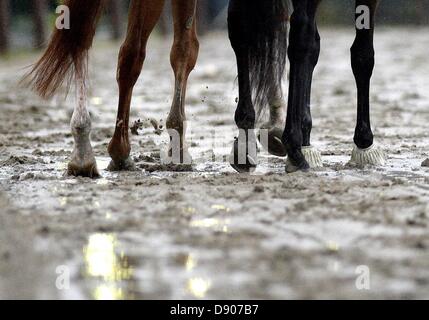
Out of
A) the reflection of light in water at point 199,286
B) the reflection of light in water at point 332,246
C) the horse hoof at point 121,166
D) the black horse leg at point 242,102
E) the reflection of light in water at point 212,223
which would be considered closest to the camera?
the reflection of light in water at point 199,286

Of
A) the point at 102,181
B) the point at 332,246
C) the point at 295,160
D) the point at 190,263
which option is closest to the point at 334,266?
the point at 332,246

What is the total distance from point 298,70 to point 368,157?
85cm

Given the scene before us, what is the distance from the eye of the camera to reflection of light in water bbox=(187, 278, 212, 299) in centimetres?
359

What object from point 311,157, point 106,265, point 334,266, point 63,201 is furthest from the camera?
point 311,157

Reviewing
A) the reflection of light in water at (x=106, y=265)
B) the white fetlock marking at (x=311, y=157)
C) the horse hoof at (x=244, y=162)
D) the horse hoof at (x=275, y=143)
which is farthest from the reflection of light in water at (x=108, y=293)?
the horse hoof at (x=275, y=143)

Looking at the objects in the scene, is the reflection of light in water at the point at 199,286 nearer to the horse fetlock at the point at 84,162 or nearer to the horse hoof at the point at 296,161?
the horse hoof at the point at 296,161

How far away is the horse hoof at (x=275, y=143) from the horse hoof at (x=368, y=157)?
0.52 meters

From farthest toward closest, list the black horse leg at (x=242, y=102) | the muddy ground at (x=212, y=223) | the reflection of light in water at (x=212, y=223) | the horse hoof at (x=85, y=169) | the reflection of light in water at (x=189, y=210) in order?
the black horse leg at (x=242, y=102) < the horse hoof at (x=85, y=169) < the reflection of light in water at (x=189, y=210) < the reflection of light in water at (x=212, y=223) < the muddy ground at (x=212, y=223)

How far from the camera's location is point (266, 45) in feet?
22.0

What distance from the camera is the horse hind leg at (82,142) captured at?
6379 mm

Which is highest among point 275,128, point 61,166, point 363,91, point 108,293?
point 363,91

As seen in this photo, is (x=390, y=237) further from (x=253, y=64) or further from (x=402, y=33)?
(x=402, y=33)

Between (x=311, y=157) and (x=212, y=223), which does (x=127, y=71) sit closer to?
(x=311, y=157)

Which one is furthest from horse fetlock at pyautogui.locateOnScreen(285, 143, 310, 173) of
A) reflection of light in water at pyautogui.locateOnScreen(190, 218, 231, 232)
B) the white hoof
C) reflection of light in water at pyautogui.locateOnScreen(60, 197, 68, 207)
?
reflection of light in water at pyautogui.locateOnScreen(190, 218, 231, 232)
